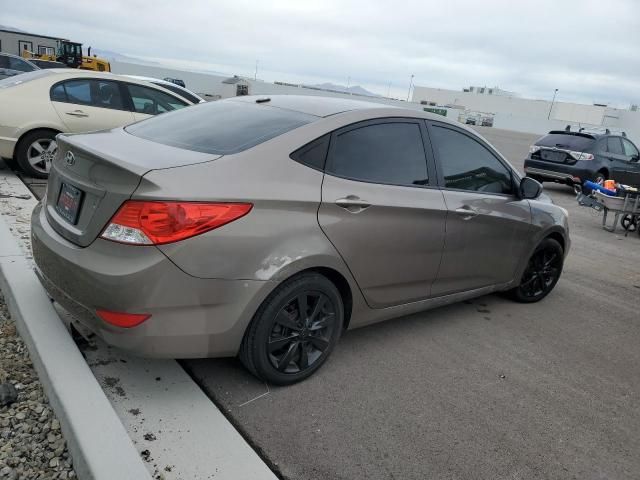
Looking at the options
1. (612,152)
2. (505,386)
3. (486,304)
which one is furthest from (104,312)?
(612,152)

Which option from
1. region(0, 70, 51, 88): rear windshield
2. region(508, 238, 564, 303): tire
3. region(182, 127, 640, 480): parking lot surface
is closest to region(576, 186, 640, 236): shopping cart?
region(508, 238, 564, 303): tire

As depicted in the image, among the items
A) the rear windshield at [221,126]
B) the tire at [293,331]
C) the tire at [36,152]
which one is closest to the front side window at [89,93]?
the tire at [36,152]

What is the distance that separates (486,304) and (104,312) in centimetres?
350

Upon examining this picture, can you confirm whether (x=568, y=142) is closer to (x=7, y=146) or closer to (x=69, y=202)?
(x=7, y=146)

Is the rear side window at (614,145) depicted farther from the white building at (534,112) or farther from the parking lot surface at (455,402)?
the white building at (534,112)

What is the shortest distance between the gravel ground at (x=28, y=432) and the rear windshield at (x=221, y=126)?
149 centimetres

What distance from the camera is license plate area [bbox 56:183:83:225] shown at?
113 inches

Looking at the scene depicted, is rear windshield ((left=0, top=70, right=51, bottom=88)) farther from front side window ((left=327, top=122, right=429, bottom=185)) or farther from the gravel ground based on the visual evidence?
front side window ((left=327, top=122, right=429, bottom=185))

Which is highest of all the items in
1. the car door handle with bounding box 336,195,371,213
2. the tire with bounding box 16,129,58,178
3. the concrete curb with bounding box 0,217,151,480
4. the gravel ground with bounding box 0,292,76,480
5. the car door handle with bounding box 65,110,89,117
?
the car door handle with bounding box 336,195,371,213

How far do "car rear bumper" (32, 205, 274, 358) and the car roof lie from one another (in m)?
1.28

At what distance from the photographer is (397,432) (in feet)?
9.46

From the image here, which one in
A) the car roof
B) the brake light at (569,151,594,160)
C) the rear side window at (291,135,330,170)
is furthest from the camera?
the brake light at (569,151,594,160)

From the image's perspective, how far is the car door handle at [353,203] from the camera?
3147mm

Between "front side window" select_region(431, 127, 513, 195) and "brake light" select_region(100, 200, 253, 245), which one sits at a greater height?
"front side window" select_region(431, 127, 513, 195)
